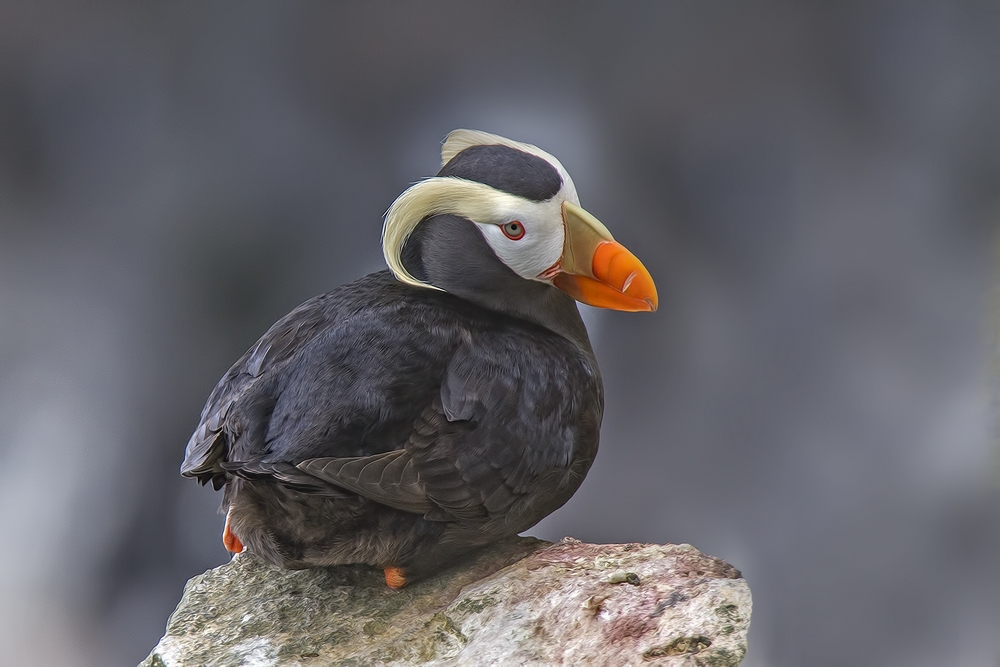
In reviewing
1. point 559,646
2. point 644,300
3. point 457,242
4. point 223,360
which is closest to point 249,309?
point 223,360

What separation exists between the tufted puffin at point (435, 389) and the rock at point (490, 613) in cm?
6

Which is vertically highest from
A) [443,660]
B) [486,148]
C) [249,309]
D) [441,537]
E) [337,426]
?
[486,148]

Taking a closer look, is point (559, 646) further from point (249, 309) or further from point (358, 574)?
point (249, 309)

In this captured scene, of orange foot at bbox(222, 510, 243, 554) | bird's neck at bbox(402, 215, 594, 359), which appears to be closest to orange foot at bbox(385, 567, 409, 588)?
orange foot at bbox(222, 510, 243, 554)

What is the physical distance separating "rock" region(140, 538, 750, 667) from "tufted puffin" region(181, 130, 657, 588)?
57 millimetres

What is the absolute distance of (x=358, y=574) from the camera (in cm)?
136

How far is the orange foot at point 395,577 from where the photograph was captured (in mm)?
1293

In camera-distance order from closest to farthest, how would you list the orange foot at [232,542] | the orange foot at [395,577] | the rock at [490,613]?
the rock at [490,613] → the orange foot at [395,577] → the orange foot at [232,542]

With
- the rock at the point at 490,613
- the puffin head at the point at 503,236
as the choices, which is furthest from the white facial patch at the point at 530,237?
the rock at the point at 490,613

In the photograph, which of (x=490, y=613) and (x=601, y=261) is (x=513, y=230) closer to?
(x=601, y=261)

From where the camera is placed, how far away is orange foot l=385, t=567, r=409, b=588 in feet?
4.24

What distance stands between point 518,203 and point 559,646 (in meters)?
0.58

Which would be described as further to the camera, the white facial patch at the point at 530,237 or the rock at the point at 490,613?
the white facial patch at the point at 530,237

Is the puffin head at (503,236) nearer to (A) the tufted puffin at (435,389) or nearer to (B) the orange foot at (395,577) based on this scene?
(A) the tufted puffin at (435,389)
